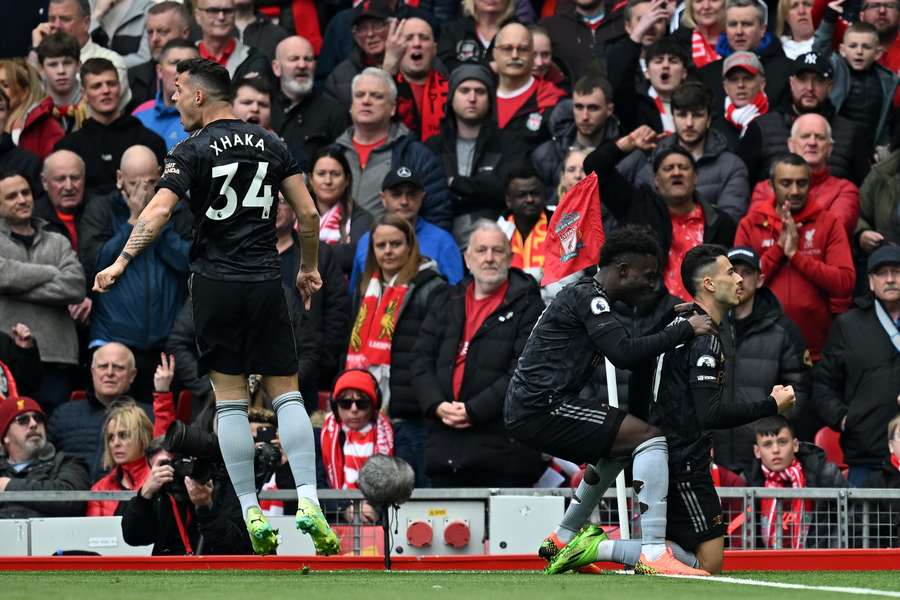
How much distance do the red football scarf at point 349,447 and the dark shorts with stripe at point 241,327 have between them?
8.52ft

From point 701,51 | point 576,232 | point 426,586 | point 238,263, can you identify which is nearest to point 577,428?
point 426,586

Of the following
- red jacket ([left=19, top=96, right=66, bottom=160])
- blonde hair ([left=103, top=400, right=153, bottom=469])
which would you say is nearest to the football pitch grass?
blonde hair ([left=103, top=400, right=153, bottom=469])

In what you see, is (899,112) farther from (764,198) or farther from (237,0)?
(237,0)

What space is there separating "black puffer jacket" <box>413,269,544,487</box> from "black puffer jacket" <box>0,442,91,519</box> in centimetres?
233

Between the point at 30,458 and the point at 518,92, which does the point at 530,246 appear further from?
the point at 30,458

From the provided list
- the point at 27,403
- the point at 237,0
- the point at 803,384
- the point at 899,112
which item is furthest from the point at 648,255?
the point at 237,0

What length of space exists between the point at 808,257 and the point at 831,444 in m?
1.37

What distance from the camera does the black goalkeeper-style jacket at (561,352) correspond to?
944cm

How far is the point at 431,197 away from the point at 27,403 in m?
3.68

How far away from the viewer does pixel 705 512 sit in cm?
971

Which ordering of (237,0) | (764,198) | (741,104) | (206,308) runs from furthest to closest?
(237,0) < (741,104) < (764,198) < (206,308)

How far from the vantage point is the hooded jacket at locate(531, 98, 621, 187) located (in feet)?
47.0

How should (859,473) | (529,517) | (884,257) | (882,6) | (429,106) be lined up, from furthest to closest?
(429,106), (882,6), (884,257), (859,473), (529,517)

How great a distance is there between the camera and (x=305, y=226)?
9.68 meters
